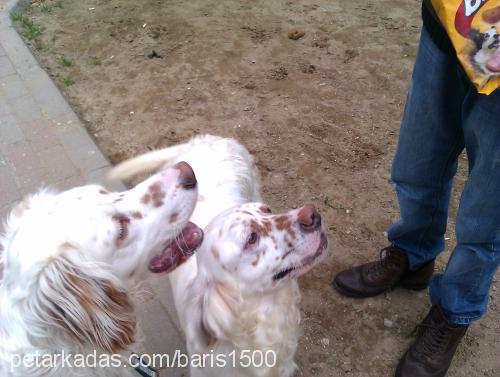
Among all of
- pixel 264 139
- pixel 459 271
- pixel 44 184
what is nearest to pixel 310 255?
pixel 459 271

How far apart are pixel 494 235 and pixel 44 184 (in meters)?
2.80

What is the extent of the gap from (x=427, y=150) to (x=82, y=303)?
152cm

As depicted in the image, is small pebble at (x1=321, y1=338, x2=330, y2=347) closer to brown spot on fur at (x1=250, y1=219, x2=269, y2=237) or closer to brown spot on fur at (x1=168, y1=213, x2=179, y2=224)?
brown spot on fur at (x1=250, y1=219, x2=269, y2=237)

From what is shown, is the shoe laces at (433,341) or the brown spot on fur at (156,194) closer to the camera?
the brown spot on fur at (156,194)

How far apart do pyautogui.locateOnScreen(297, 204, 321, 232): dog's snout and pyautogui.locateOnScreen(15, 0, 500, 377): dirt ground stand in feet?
2.92

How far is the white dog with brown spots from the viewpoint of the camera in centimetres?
180

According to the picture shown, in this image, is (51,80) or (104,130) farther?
(51,80)

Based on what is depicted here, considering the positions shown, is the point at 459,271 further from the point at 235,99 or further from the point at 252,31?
the point at 252,31

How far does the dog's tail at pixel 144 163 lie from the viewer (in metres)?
2.54

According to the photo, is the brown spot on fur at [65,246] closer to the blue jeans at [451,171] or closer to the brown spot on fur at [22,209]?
the brown spot on fur at [22,209]

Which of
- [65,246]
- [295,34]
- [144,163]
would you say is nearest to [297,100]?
[295,34]

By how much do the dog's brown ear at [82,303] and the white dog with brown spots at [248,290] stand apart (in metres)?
0.32

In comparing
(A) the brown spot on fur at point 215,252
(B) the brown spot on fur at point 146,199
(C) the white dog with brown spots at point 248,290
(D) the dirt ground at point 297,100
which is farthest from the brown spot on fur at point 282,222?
(D) the dirt ground at point 297,100

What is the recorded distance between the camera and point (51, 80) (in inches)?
165
